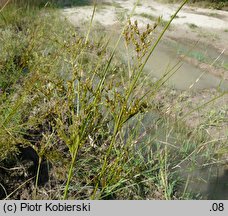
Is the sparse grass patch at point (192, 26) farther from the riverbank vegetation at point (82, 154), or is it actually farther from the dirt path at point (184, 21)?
the riverbank vegetation at point (82, 154)

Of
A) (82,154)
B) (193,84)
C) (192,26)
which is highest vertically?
(193,84)

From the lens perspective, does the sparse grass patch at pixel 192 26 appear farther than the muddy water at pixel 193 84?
Yes

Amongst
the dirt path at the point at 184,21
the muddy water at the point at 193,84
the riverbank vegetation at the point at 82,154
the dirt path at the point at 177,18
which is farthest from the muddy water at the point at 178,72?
the riverbank vegetation at the point at 82,154

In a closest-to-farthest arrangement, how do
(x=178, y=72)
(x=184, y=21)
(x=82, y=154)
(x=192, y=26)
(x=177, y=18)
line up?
(x=82, y=154), (x=178, y=72), (x=192, y=26), (x=184, y=21), (x=177, y=18)

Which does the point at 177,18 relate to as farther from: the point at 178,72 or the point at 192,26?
the point at 178,72

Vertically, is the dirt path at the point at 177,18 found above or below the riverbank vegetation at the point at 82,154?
above

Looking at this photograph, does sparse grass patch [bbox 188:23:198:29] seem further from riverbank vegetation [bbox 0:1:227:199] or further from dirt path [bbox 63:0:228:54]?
riverbank vegetation [bbox 0:1:227:199]

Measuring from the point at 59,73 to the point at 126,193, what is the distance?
1.47 metres

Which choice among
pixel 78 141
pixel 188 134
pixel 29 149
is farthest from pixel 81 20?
pixel 78 141

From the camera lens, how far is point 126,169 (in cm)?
199

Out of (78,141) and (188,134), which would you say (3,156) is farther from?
(188,134)

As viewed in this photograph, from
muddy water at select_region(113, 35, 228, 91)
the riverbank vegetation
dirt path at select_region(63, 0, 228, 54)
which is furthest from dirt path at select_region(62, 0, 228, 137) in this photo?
the riverbank vegetation

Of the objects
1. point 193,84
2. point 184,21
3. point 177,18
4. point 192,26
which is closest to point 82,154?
point 193,84

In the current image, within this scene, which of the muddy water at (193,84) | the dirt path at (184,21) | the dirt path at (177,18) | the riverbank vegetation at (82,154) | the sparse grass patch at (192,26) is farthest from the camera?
the sparse grass patch at (192,26)
